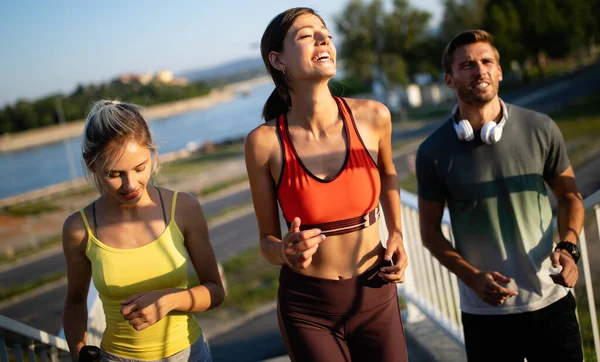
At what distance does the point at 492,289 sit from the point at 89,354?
1.64 meters

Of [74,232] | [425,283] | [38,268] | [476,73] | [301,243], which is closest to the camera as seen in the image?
[301,243]

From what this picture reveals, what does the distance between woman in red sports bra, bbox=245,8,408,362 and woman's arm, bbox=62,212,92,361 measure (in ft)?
2.45

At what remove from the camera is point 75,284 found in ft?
7.59

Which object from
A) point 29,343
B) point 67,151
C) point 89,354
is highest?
point 89,354

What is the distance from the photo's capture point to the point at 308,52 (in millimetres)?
2051

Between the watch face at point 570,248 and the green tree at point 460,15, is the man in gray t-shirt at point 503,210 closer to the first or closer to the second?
the watch face at point 570,248

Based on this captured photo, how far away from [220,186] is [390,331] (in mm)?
29503

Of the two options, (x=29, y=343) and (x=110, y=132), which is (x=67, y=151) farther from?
(x=110, y=132)

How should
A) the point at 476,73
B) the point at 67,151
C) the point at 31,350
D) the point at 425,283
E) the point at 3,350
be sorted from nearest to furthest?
the point at 476,73, the point at 3,350, the point at 31,350, the point at 425,283, the point at 67,151

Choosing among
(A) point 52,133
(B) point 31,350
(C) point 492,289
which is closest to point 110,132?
(B) point 31,350

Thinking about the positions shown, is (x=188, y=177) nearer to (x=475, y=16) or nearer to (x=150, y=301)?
(x=475, y=16)

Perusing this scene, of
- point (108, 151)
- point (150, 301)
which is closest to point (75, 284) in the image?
point (150, 301)

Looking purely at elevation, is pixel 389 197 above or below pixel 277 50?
below

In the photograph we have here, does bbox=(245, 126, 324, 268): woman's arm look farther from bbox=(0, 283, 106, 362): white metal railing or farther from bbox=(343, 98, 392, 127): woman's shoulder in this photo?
bbox=(0, 283, 106, 362): white metal railing
